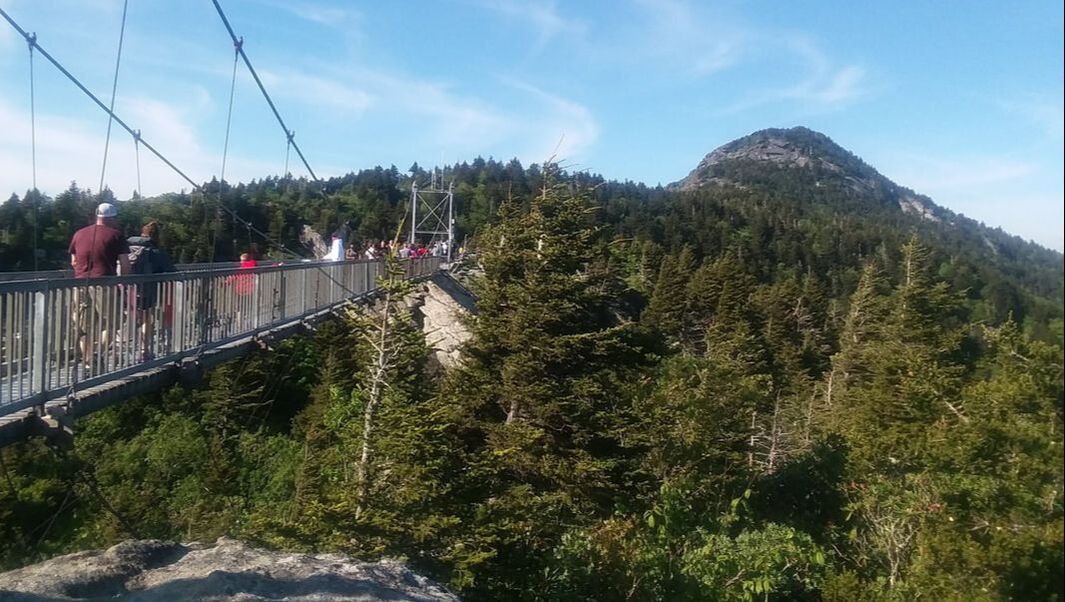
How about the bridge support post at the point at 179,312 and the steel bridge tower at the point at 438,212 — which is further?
the steel bridge tower at the point at 438,212

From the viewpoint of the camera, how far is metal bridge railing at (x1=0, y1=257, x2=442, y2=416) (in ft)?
18.2

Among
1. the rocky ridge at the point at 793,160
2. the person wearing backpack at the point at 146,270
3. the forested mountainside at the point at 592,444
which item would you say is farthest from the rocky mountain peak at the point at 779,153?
the person wearing backpack at the point at 146,270

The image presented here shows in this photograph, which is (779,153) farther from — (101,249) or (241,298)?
(101,249)

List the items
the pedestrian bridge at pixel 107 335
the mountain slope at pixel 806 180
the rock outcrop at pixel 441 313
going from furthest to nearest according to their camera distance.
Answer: the mountain slope at pixel 806 180
the rock outcrop at pixel 441 313
the pedestrian bridge at pixel 107 335

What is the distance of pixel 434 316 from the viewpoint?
3195 cm

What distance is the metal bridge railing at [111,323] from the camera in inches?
219

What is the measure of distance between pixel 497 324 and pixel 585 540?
22.9 ft

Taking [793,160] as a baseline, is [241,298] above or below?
below

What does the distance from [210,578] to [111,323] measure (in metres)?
2.29

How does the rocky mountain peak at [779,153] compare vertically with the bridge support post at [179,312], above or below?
above

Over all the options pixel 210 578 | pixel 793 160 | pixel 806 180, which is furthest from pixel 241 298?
pixel 806 180

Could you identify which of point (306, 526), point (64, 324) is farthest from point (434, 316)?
point (64, 324)

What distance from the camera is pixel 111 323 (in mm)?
6746

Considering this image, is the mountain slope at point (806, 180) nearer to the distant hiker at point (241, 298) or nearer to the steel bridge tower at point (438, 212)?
the steel bridge tower at point (438, 212)
